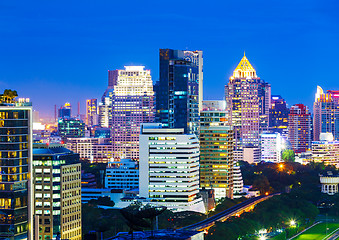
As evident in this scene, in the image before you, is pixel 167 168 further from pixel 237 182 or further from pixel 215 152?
pixel 237 182

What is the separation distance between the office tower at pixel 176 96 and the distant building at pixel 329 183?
29.3 meters

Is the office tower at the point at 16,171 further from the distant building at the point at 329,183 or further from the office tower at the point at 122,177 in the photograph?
the distant building at the point at 329,183

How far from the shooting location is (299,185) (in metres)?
174

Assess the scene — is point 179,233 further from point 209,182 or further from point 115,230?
point 209,182

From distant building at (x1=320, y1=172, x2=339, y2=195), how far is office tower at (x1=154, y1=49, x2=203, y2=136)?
96.0 feet

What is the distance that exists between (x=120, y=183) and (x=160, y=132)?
2631 cm

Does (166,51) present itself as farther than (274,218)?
Yes

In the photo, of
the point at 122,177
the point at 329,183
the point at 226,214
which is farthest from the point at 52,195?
the point at 329,183

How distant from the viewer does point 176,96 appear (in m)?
162

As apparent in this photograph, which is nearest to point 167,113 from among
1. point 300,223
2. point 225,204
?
point 225,204

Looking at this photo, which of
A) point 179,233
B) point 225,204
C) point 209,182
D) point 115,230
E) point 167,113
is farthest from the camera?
point 167,113

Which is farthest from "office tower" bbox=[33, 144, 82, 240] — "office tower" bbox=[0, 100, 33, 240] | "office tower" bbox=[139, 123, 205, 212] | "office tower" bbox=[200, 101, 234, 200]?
"office tower" bbox=[200, 101, 234, 200]

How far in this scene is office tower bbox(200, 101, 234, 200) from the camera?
144875mm

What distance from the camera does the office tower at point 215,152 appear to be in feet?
475
